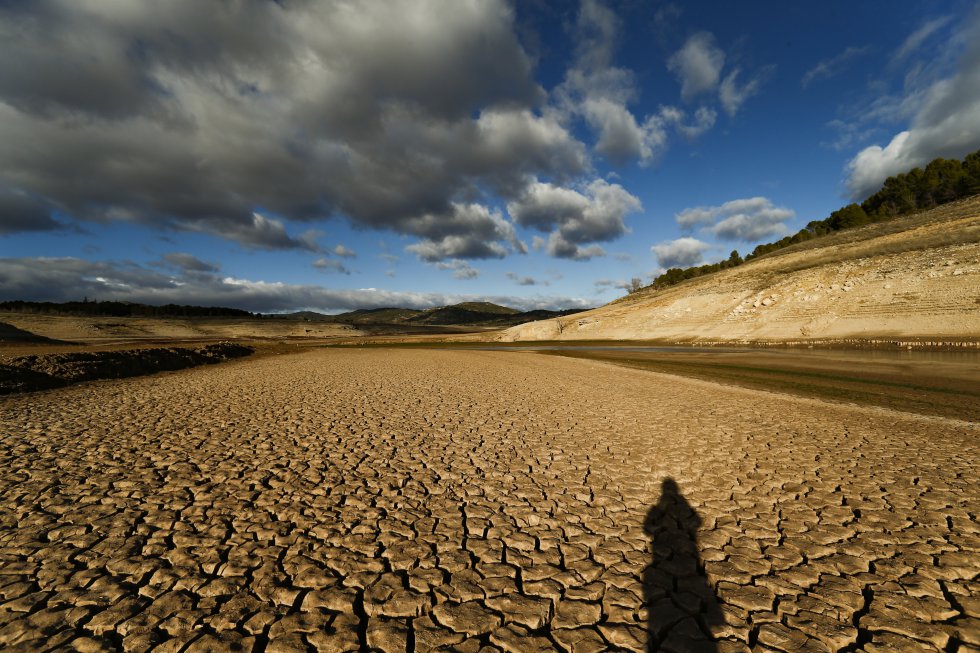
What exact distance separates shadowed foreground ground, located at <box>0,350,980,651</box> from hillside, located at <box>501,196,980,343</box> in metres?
35.3

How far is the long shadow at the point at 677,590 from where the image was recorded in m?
3.46

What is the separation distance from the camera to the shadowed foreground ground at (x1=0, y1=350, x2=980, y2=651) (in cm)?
356

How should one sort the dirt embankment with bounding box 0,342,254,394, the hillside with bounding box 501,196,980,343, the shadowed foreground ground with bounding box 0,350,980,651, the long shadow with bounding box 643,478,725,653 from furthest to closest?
the hillside with bounding box 501,196,980,343, the dirt embankment with bounding box 0,342,254,394, the shadowed foreground ground with bounding box 0,350,980,651, the long shadow with bounding box 643,478,725,653

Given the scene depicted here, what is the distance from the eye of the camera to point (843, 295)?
4041cm

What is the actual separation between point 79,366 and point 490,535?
81.6ft

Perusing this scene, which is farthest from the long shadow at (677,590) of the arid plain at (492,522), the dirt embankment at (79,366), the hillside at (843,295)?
the hillside at (843,295)

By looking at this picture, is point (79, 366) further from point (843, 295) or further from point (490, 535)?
point (843, 295)

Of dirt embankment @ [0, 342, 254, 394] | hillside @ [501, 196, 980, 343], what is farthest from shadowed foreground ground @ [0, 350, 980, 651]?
hillside @ [501, 196, 980, 343]

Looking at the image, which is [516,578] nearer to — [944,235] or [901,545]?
[901,545]

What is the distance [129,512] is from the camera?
18.3 feet

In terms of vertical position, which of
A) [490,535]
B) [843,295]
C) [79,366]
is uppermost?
[843,295]

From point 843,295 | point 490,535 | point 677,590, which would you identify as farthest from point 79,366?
point 843,295

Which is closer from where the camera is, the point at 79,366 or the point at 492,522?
the point at 492,522

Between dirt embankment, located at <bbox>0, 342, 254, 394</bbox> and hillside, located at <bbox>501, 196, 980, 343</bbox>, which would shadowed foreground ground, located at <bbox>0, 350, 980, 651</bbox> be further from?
hillside, located at <bbox>501, 196, 980, 343</bbox>
